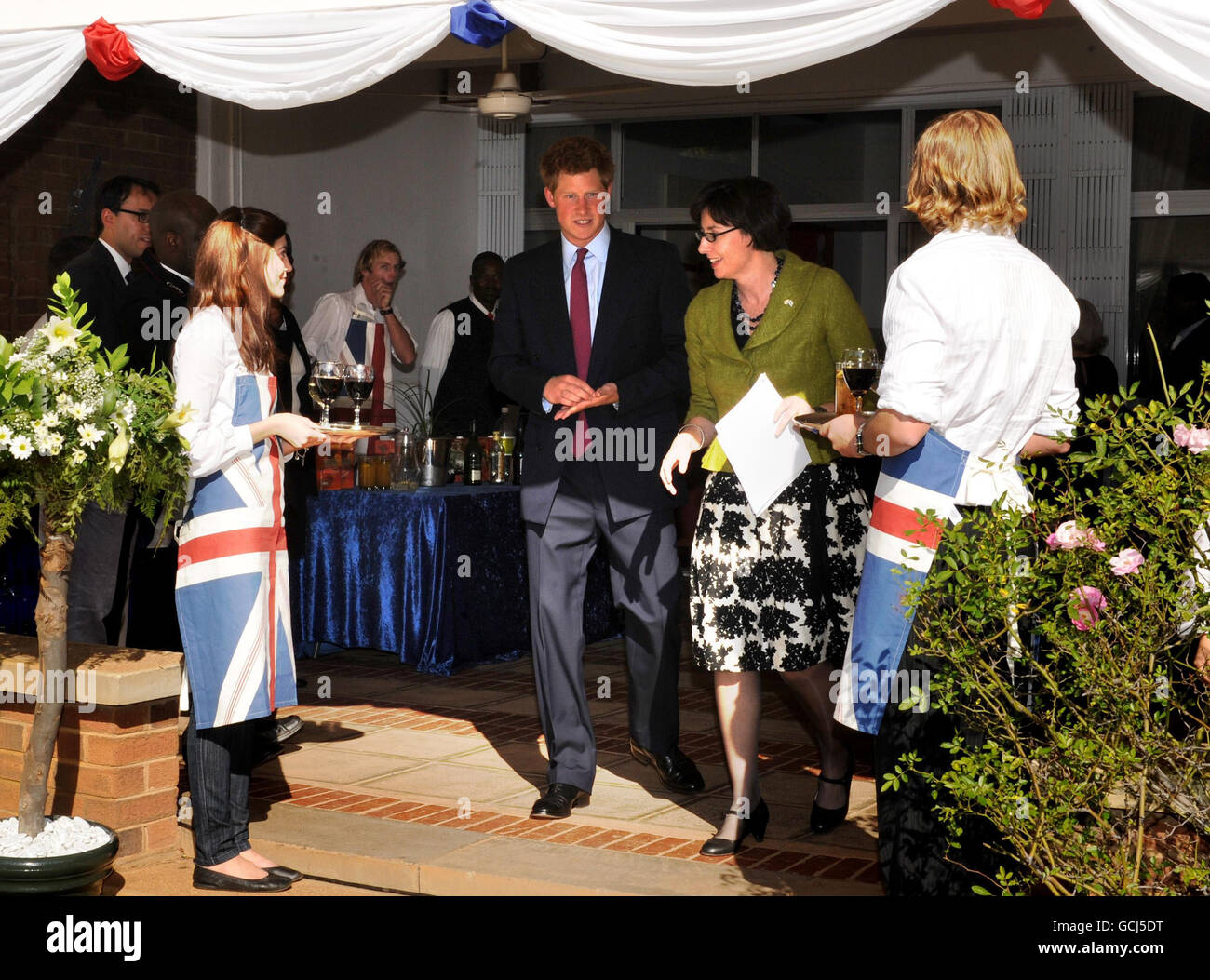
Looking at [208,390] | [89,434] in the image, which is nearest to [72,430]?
[89,434]

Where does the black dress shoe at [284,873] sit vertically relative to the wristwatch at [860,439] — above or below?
below

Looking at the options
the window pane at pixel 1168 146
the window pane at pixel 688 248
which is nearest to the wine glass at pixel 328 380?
the window pane at pixel 688 248

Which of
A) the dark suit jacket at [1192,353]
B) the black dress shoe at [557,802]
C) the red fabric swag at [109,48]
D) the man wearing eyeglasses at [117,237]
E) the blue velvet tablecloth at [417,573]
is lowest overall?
the black dress shoe at [557,802]

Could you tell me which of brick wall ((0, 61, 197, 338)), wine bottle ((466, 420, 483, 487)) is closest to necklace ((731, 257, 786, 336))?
wine bottle ((466, 420, 483, 487))

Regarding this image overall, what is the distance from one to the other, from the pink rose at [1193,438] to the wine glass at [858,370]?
1.05 m

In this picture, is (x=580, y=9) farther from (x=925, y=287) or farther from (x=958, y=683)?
(x=958, y=683)

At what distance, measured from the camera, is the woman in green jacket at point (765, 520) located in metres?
4.17

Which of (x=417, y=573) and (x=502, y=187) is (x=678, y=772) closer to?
(x=417, y=573)

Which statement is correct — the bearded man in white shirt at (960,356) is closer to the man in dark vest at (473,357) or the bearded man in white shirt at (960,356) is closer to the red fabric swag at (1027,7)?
the red fabric swag at (1027,7)

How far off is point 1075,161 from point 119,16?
7.43 m

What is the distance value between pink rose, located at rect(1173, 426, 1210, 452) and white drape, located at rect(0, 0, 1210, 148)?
172 cm

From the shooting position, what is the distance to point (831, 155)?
1161 cm

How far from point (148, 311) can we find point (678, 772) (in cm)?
259
